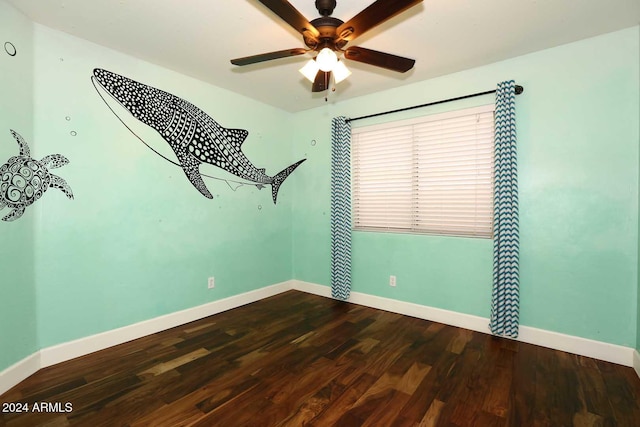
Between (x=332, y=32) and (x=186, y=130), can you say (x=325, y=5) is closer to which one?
(x=332, y=32)

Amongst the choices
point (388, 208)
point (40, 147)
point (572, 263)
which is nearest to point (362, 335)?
point (388, 208)

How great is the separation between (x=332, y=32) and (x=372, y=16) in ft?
0.87

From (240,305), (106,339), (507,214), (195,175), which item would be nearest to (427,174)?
(507,214)

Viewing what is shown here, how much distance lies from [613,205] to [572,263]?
52cm

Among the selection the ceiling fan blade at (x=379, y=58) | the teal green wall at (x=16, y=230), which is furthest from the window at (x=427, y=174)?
the teal green wall at (x=16, y=230)

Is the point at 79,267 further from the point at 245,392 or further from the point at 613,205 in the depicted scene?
the point at 613,205

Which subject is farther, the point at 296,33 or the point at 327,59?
the point at 296,33

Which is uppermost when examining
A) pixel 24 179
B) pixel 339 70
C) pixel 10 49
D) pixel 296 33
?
pixel 296 33

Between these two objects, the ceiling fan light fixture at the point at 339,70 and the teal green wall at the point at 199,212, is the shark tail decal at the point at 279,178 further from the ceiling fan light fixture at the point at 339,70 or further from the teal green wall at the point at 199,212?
the ceiling fan light fixture at the point at 339,70

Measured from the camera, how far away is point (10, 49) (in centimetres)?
189

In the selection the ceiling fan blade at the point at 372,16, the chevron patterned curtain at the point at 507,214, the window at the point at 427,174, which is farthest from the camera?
the window at the point at 427,174

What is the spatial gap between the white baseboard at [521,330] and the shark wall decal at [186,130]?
1898mm

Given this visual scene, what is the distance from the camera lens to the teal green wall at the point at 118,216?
84.9 inches

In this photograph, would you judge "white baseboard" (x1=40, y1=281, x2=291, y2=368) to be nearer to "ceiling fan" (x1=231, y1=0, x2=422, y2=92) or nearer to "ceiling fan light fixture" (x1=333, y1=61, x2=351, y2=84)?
"ceiling fan" (x1=231, y1=0, x2=422, y2=92)
